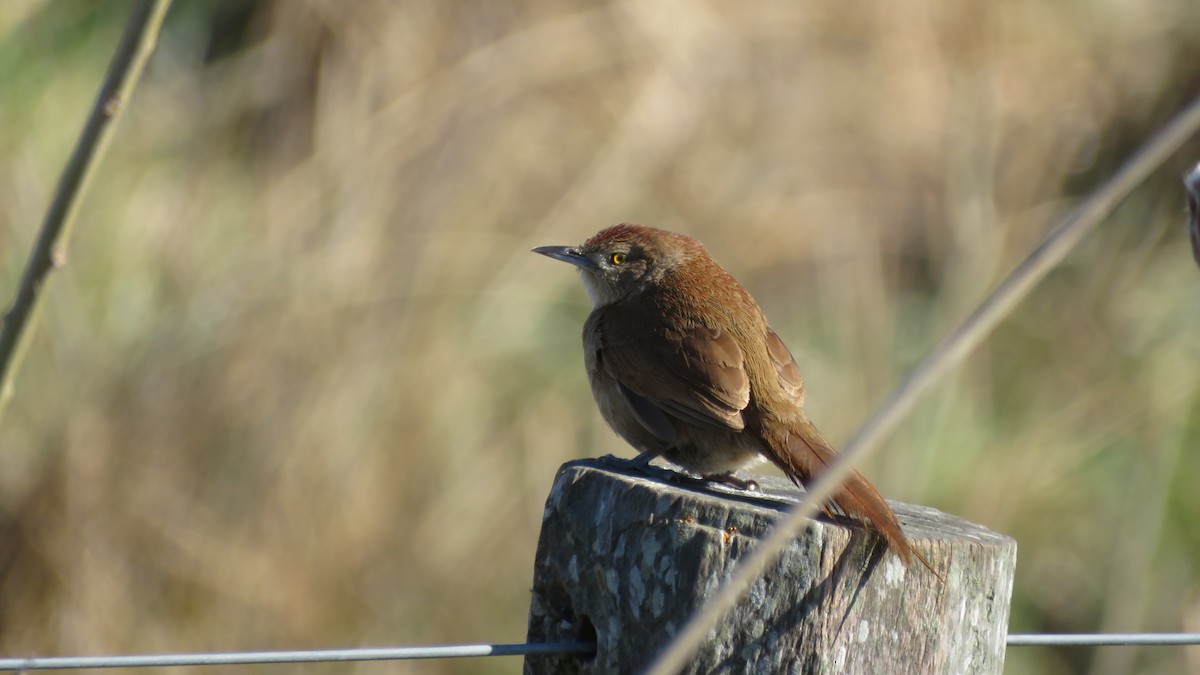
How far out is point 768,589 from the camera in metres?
2.18

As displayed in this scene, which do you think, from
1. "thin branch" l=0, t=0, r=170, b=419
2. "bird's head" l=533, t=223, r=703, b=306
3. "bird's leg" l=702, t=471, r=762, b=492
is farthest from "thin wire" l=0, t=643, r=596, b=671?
"bird's head" l=533, t=223, r=703, b=306

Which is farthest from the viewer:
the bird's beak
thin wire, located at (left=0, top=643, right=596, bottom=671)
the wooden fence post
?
the bird's beak

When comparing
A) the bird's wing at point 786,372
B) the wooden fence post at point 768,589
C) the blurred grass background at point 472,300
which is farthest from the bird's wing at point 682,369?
the blurred grass background at point 472,300

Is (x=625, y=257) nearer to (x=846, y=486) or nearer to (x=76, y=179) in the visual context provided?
(x=846, y=486)

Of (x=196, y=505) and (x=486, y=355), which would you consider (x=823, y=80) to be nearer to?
(x=486, y=355)

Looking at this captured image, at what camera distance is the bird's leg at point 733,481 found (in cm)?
317

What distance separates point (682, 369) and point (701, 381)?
0.08m

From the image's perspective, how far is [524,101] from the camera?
6730 millimetres

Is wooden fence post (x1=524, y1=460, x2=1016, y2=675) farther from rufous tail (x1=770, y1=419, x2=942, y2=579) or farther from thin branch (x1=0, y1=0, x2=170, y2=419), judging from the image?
thin branch (x1=0, y1=0, x2=170, y2=419)

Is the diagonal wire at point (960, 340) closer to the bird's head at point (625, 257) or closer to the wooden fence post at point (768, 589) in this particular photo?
the wooden fence post at point (768, 589)

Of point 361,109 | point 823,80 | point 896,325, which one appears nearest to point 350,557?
point 361,109

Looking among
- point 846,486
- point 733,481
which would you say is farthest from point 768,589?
point 733,481

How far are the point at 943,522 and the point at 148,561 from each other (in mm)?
3894

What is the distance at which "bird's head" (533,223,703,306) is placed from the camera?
13.8 feet
